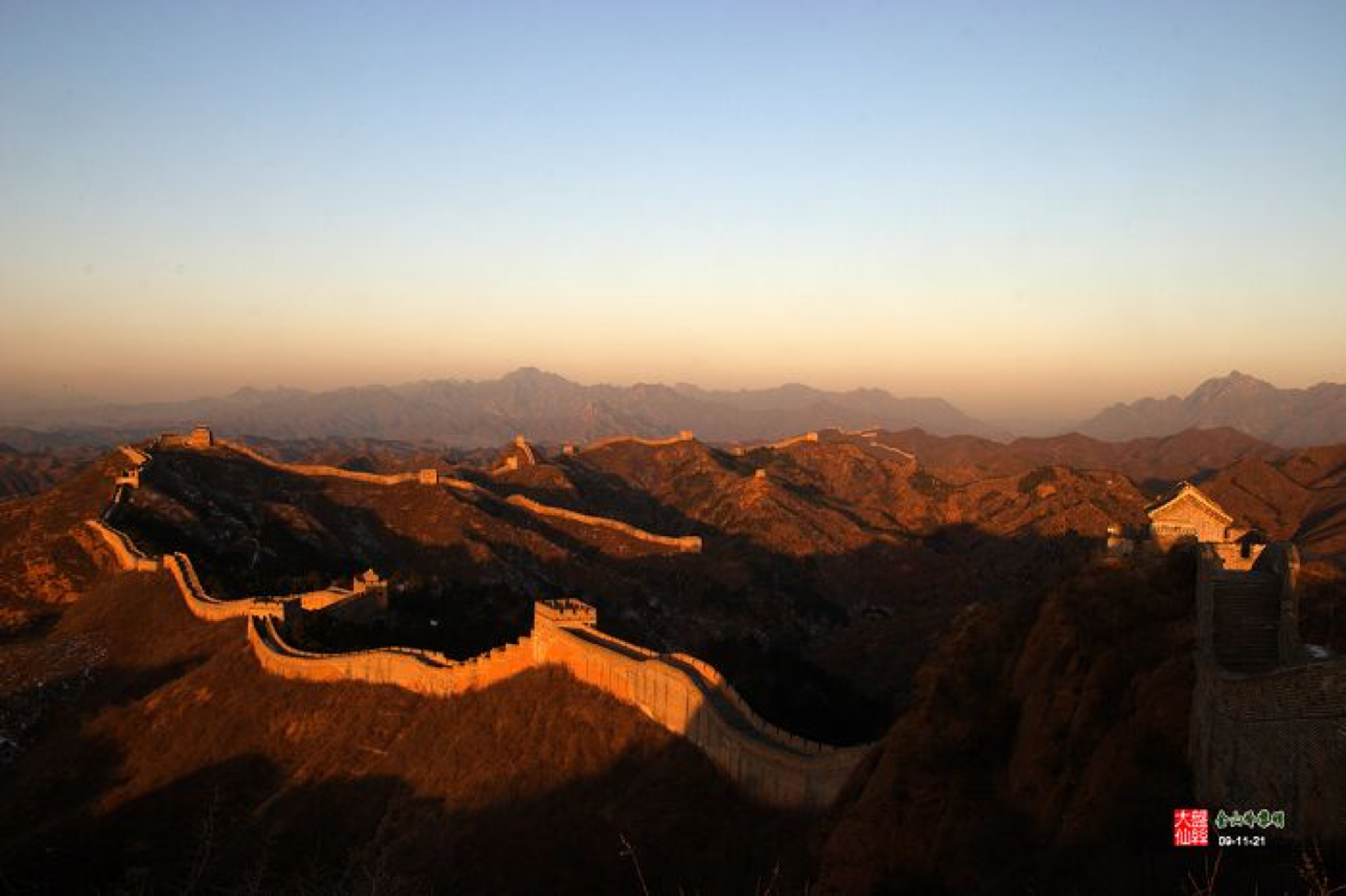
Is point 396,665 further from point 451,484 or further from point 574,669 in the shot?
point 451,484

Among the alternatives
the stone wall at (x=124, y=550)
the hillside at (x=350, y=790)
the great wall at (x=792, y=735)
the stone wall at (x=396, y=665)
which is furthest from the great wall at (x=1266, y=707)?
the stone wall at (x=124, y=550)

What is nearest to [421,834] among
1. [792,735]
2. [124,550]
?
[792,735]

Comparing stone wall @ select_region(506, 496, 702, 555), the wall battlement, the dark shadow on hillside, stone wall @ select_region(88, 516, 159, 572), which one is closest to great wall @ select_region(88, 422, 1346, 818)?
stone wall @ select_region(88, 516, 159, 572)

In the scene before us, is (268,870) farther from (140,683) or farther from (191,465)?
(191,465)

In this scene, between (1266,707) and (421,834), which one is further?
(421,834)

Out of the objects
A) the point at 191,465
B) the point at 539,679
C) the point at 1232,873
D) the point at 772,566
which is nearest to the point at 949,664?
the point at 1232,873

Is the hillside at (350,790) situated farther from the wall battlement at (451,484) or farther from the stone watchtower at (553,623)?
the wall battlement at (451,484)

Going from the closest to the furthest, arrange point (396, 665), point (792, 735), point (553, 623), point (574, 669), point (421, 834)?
1. point (792, 735)
2. point (421, 834)
3. point (574, 669)
4. point (553, 623)
5. point (396, 665)

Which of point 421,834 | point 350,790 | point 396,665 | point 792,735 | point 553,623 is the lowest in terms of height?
point 350,790
